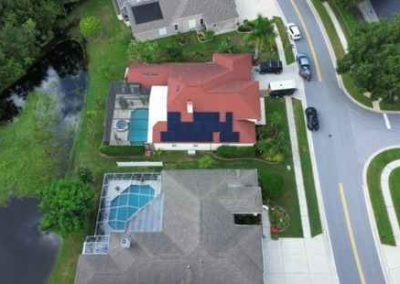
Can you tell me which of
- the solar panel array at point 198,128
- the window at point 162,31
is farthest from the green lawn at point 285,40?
the window at point 162,31

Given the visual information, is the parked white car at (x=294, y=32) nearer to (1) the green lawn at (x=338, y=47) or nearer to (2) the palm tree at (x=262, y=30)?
(1) the green lawn at (x=338, y=47)

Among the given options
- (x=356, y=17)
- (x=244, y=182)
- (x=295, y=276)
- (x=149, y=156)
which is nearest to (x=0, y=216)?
(x=149, y=156)

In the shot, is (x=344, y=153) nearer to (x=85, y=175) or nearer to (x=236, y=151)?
(x=236, y=151)

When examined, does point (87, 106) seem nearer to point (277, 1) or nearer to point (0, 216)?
point (0, 216)

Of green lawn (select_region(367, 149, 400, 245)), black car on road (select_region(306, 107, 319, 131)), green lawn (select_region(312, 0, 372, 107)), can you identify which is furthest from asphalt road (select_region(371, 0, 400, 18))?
green lawn (select_region(367, 149, 400, 245))

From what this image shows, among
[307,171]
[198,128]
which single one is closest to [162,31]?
[198,128]
